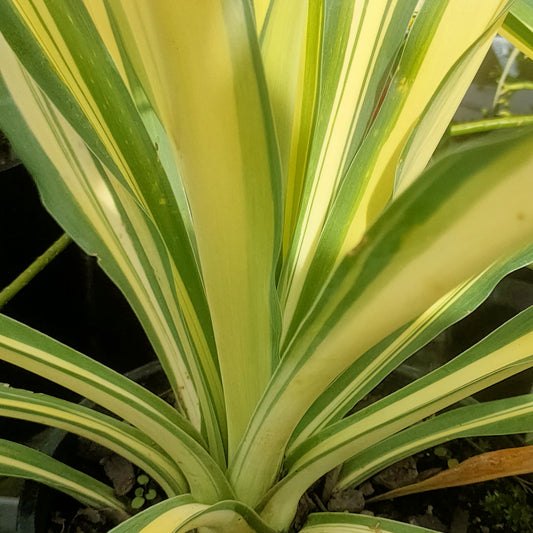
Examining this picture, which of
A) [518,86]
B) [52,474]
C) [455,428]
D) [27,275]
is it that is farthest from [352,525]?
[518,86]

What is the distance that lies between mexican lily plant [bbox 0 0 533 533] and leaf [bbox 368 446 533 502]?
0.02 meters

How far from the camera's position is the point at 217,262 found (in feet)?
0.77

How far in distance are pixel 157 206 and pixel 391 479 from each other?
33cm

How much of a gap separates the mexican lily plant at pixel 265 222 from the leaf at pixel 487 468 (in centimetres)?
2

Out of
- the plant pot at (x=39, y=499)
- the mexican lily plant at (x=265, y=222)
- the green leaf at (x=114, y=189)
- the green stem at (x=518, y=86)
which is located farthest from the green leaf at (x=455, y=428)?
the green stem at (x=518, y=86)

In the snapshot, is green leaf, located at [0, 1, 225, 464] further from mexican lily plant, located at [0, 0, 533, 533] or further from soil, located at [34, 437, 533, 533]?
soil, located at [34, 437, 533, 533]

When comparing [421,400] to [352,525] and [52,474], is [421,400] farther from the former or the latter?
[52,474]

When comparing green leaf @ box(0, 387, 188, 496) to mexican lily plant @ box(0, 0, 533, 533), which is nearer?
mexican lily plant @ box(0, 0, 533, 533)

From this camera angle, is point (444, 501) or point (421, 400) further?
point (444, 501)

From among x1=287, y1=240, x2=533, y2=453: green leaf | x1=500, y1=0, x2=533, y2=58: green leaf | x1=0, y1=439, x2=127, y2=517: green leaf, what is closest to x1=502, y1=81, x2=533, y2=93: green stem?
x1=500, y1=0, x2=533, y2=58: green leaf

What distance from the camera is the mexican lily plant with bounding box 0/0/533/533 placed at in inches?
6.4

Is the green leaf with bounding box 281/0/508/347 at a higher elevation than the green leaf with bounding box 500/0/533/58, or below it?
below

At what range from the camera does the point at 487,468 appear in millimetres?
384

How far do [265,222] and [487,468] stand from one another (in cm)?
28
